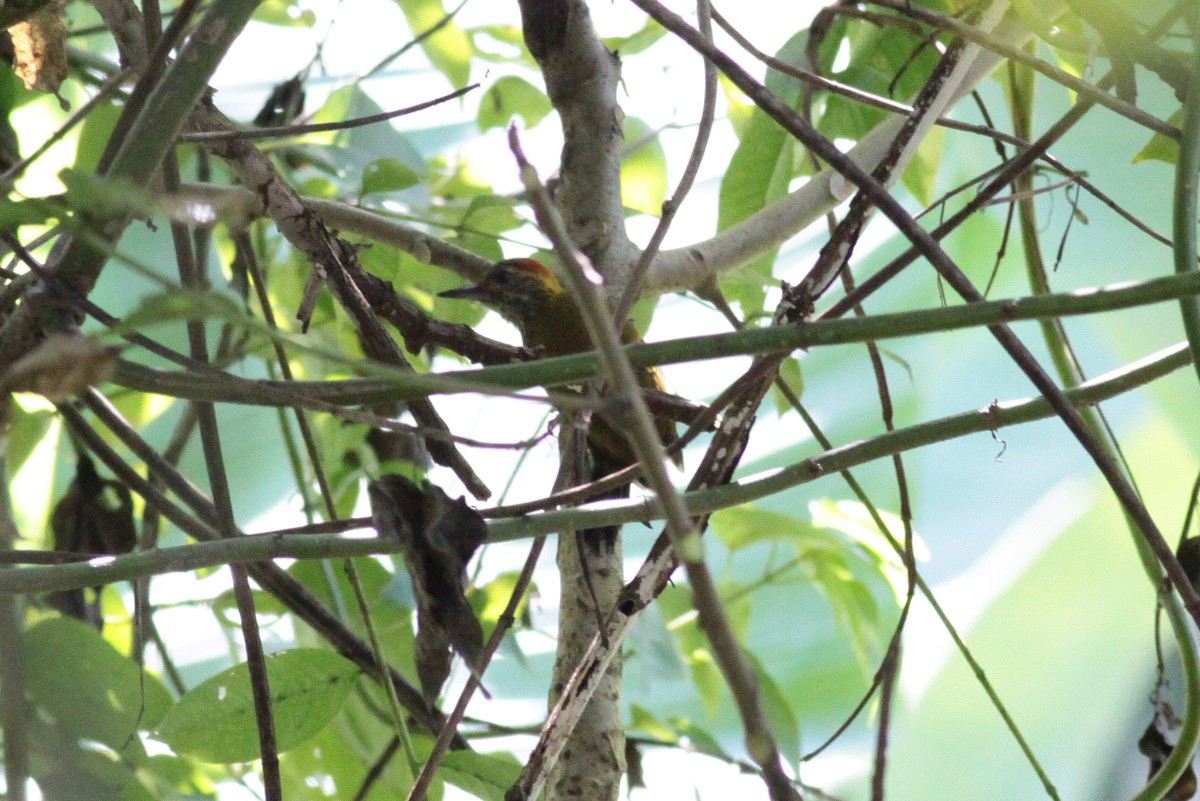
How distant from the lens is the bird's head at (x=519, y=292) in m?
1.62

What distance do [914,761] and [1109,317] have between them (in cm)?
140

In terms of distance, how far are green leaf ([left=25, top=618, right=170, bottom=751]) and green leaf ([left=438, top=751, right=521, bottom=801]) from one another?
30 centimetres

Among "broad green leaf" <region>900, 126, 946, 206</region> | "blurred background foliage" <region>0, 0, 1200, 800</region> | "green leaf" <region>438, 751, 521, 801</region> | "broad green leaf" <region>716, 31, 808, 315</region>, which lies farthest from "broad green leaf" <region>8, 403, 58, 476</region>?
"broad green leaf" <region>900, 126, 946, 206</region>

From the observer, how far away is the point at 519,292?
2.08 meters

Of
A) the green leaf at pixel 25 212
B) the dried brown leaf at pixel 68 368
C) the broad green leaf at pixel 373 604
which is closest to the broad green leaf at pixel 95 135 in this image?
the broad green leaf at pixel 373 604

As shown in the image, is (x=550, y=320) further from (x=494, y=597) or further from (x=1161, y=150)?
(x=1161, y=150)

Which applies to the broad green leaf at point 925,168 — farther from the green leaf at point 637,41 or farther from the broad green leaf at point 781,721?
the broad green leaf at point 781,721

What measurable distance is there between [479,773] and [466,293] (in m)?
0.80

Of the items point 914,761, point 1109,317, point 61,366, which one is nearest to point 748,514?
point 61,366

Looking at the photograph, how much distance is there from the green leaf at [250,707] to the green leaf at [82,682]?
135mm

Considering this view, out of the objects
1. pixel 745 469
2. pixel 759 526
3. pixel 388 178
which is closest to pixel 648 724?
pixel 759 526

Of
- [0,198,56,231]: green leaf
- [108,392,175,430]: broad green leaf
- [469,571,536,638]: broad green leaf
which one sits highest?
[108,392,175,430]: broad green leaf

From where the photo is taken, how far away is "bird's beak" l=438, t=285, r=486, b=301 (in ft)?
5.13

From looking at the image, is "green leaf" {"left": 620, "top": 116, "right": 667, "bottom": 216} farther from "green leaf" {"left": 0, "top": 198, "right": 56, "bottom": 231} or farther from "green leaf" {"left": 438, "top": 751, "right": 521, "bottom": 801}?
"green leaf" {"left": 0, "top": 198, "right": 56, "bottom": 231}
